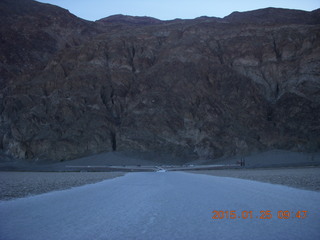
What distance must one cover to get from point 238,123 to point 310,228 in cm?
7239

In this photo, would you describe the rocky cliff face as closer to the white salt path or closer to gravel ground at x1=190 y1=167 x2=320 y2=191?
gravel ground at x1=190 y1=167 x2=320 y2=191

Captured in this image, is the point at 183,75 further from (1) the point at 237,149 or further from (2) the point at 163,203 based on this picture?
(2) the point at 163,203

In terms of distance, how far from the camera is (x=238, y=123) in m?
78.2

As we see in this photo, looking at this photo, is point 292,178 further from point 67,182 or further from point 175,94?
point 175,94

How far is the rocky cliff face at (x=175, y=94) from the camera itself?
76938 millimetres

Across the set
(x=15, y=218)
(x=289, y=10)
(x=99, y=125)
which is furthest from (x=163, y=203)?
(x=289, y=10)
